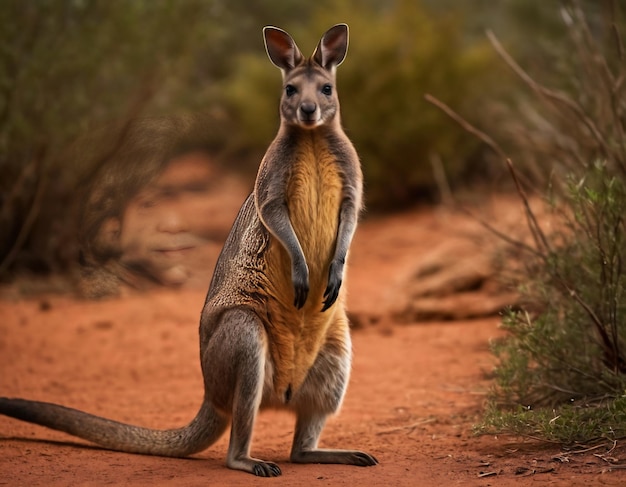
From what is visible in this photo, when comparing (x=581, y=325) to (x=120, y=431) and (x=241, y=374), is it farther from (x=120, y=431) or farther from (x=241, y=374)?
(x=120, y=431)

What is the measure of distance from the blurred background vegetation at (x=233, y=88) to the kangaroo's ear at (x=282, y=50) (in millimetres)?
2371

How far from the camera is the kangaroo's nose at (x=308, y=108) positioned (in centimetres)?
482

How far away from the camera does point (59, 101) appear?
1048 centimetres

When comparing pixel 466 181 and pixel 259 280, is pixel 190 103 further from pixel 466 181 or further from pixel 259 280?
pixel 259 280

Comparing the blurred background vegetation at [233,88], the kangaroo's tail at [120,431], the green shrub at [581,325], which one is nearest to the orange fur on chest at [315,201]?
the kangaroo's tail at [120,431]

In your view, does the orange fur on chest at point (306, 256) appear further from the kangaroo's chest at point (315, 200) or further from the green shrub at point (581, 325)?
the green shrub at point (581, 325)

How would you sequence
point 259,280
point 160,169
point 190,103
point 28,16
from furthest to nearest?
point 190,103 < point 160,169 < point 28,16 < point 259,280

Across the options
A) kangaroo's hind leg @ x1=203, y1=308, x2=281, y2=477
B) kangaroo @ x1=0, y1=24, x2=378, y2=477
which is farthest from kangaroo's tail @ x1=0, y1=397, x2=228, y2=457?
kangaroo's hind leg @ x1=203, y1=308, x2=281, y2=477

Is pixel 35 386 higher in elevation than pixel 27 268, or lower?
lower

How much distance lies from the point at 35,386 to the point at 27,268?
152 inches

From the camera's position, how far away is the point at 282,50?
5211 mm

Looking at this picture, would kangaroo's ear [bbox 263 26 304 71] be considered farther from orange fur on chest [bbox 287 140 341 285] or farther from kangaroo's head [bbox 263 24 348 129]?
orange fur on chest [bbox 287 140 341 285]

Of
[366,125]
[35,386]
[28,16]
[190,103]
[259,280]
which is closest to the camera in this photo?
[259,280]

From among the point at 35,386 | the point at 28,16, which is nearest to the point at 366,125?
the point at 28,16
